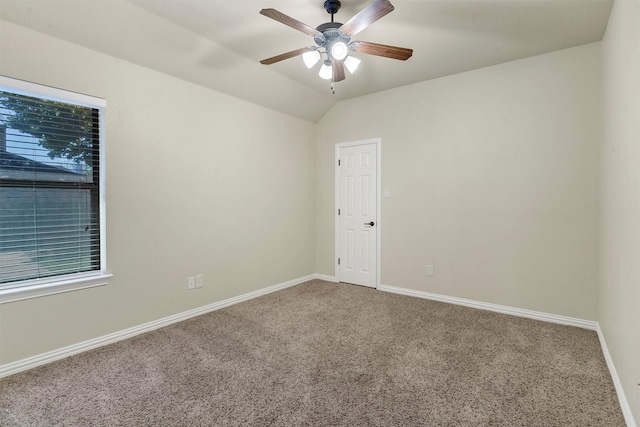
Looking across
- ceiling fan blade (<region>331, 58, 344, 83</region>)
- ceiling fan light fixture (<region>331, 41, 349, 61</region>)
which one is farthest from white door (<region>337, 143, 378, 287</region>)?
ceiling fan light fixture (<region>331, 41, 349, 61</region>)

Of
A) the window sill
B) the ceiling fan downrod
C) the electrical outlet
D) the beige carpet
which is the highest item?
the ceiling fan downrod

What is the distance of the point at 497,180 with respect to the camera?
353cm

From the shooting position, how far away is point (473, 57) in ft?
10.8

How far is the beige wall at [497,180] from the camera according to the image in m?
3.09

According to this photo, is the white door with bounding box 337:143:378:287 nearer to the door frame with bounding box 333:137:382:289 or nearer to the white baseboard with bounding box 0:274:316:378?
the door frame with bounding box 333:137:382:289

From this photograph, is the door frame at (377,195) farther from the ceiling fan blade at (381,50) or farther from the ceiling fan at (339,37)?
the ceiling fan blade at (381,50)

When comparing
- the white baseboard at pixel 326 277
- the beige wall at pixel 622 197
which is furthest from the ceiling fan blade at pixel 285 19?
the white baseboard at pixel 326 277

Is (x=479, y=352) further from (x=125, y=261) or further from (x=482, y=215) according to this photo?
(x=125, y=261)

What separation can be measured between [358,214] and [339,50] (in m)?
2.60

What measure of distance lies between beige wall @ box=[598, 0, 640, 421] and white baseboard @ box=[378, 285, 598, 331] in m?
0.31

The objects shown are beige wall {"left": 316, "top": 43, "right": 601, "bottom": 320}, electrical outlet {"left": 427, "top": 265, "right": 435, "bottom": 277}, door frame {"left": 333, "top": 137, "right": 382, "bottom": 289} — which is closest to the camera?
beige wall {"left": 316, "top": 43, "right": 601, "bottom": 320}

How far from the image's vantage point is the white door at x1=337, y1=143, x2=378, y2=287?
14.6 ft

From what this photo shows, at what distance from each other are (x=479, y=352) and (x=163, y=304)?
9.53 ft

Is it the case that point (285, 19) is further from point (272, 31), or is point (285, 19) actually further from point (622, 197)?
point (622, 197)
